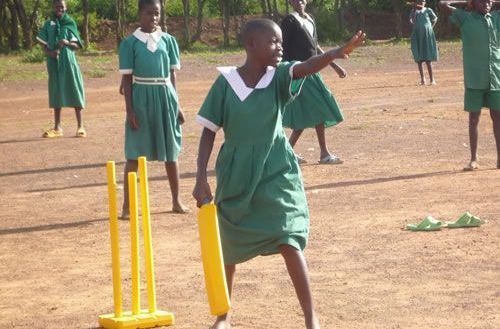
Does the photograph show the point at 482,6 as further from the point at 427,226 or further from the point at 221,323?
the point at 221,323

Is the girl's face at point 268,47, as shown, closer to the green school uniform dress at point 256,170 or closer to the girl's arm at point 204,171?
the green school uniform dress at point 256,170

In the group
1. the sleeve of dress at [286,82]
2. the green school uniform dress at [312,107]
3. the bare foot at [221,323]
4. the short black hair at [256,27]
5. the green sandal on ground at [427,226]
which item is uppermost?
the short black hair at [256,27]

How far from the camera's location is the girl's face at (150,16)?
1052 cm

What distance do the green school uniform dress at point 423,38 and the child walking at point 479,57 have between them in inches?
509

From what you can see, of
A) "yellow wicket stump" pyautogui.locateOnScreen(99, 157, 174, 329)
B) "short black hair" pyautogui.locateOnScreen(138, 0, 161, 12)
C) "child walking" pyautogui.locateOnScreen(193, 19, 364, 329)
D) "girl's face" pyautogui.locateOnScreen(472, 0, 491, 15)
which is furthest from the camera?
"girl's face" pyautogui.locateOnScreen(472, 0, 491, 15)

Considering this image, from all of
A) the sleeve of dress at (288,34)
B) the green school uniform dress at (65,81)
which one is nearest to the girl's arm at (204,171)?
the sleeve of dress at (288,34)

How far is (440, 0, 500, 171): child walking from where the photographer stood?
12648mm

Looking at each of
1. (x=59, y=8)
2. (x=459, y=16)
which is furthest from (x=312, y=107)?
(x=59, y=8)

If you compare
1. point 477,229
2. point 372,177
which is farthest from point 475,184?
point 477,229

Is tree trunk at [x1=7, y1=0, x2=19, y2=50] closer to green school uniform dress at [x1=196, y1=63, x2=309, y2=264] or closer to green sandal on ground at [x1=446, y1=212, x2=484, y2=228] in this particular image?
green sandal on ground at [x1=446, y1=212, x2=484, y2=228]

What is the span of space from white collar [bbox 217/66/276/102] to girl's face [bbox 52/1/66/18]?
10.7 metres

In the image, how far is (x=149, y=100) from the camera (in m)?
10.8

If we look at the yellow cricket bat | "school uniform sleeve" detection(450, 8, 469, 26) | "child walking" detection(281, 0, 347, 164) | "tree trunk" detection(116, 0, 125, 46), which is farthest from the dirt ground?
"tree trunk" detection(116, 0, 125, 46)

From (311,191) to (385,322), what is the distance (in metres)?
5.17
